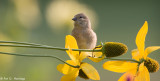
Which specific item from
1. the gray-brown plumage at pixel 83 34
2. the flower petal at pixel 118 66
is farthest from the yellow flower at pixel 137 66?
the gray-brown plumage at pixel 83 34

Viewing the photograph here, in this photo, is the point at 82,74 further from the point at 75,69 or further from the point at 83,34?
the point at 83,34

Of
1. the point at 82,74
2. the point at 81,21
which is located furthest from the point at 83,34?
the point at 82,74

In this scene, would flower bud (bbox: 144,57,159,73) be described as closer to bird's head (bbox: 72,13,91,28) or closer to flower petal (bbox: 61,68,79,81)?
flower petal (bbox: 61,68,79,81)

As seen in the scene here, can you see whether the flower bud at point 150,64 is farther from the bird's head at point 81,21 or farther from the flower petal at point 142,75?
the bird's head at point 81,21

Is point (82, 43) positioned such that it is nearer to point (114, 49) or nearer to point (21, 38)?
point (21, 38)

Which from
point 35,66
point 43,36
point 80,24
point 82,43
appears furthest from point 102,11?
point 35,66

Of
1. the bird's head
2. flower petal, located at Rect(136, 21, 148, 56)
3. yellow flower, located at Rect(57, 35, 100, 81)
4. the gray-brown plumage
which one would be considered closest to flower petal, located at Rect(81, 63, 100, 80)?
yellow flower, located at Rect(57, 35, 100, 81)
